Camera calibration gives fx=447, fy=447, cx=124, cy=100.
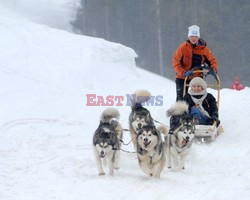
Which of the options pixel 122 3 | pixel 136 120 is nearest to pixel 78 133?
pixel 136 120

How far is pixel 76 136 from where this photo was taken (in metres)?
7.48

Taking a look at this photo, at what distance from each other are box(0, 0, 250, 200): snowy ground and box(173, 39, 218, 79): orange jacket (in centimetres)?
129

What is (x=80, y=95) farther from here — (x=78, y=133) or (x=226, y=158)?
(x=226, y=158)

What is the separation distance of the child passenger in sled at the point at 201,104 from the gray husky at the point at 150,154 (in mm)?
2092

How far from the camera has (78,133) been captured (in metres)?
7.67

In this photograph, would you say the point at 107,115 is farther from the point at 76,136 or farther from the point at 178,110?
the point at 76,136

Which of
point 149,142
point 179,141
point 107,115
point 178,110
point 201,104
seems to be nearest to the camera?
point 149,142

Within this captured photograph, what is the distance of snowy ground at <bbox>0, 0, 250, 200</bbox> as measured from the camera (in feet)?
16.1

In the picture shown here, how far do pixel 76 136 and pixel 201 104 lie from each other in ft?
7.07

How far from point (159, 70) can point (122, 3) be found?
6092 millimetres

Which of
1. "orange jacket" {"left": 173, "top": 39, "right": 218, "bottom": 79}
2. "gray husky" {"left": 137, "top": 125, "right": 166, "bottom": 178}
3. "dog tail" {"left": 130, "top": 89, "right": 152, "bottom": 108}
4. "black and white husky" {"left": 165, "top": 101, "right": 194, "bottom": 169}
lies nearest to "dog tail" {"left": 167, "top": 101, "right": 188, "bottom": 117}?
"black and white husky" {"left": 165, "top": 101, "right": 194, "bottom": 169}

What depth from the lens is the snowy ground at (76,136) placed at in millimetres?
4906

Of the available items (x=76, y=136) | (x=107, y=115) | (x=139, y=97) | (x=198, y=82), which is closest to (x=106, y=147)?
(x=107, y=115)

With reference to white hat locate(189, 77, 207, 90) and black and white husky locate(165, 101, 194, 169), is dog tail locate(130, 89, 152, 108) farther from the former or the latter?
black and white husky locate(165, 101, 194, 169)
